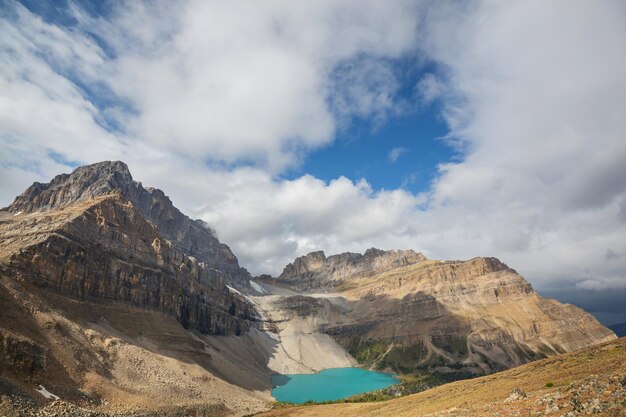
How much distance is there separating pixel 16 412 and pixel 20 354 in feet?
56.9

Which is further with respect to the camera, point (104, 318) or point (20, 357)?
point (104, 318)

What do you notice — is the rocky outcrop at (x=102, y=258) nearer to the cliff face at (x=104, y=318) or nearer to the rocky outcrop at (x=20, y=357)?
the cliff face at (x=104, y=318)

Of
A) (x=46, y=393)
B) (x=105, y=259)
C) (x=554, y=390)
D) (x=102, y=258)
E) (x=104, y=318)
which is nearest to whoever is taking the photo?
(x=554, y=390)

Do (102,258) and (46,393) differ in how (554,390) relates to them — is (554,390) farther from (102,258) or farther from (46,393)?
(102,258)

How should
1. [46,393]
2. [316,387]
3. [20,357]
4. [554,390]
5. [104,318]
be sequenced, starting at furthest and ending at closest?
[316,387]
[104,318]
[20,357]
[46,393]
[554,390]

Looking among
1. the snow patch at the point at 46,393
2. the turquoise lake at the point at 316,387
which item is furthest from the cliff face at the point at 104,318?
the turquoise lake at the point at 316,387

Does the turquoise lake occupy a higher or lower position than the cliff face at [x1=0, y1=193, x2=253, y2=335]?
lower

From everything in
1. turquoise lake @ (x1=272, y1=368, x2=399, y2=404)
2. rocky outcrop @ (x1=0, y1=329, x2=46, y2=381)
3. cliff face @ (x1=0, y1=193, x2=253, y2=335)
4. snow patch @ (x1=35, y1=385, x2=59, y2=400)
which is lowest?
turquoise lake @ (x1=272, y1=368, x2=399, y2=404)

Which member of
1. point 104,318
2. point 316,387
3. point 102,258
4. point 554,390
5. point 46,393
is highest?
point 102,258

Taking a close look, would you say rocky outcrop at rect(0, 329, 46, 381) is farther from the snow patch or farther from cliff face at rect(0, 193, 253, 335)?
cliff face at rect(0, 193, 253, 335)

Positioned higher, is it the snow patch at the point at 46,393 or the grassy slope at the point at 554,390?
the snow patch at the point at 46,393

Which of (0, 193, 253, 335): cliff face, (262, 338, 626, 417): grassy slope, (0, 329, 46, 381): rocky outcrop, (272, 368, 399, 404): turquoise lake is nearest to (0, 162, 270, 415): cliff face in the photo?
(0, 329, 46, 381): rocky outcrop

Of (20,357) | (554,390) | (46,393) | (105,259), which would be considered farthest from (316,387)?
(554,390)

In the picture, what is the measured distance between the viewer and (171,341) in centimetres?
12169
